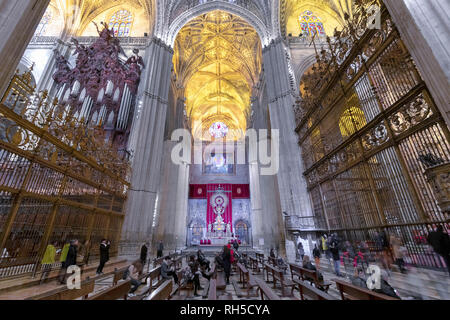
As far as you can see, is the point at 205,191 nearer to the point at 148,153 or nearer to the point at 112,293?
the point at 148,153

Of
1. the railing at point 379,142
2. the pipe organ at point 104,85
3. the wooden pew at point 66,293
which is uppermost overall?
the pipe organ at point 104,85

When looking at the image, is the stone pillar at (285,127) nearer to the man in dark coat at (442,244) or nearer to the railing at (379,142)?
the railing at (379,142)

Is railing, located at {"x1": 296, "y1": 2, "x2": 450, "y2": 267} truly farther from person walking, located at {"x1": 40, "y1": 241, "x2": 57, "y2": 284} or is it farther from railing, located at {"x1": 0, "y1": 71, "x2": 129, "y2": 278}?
railing, located at {"x1": 0, "y1": 71, "x2": 129, "y2": 278}

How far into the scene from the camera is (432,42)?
3.13 metres

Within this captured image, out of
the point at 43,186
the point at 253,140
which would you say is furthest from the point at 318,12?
the point at 43,186

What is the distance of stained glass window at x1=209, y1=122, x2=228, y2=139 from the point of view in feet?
90.4

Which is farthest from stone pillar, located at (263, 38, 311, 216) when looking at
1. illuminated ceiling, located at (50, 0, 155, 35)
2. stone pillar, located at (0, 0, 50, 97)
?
stone pillar, located at (0, 0, 50, 97)

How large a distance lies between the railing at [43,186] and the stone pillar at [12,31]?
865 millimetres

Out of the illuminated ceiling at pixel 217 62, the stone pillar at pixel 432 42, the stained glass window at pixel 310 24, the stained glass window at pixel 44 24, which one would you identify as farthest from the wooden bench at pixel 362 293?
the stained glass window at pixel 44 24

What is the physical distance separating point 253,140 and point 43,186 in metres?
16.7

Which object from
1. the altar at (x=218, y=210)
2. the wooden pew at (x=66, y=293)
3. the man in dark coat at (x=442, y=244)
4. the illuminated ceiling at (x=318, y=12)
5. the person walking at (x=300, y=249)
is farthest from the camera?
the altar at (x=218, y=210)

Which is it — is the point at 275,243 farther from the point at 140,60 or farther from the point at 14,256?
the point at 140,60

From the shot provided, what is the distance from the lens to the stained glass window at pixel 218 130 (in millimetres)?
27547

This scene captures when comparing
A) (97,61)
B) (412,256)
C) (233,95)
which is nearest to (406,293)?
(412,256)
